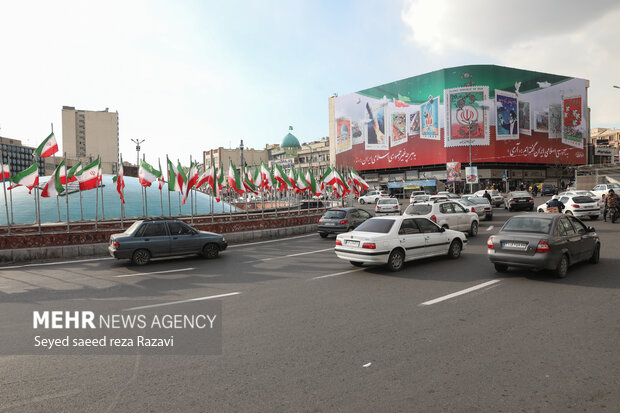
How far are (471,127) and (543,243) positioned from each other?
6794 cm

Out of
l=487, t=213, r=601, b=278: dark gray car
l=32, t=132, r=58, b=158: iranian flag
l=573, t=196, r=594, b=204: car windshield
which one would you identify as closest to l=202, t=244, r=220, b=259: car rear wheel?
l=32, t=132, r=58, b=158: iranian flag

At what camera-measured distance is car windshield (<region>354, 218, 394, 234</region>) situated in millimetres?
10029

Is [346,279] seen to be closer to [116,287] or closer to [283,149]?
[116,287]

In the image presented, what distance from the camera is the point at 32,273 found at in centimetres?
1105

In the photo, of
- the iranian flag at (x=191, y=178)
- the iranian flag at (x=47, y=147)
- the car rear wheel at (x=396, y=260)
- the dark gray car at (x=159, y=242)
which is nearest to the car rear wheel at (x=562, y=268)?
the car rear wheel at (x=396, y=260)

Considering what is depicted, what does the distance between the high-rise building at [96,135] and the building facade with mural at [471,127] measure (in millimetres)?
66552

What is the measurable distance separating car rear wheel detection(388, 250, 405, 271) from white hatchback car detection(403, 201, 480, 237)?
5.51 meters

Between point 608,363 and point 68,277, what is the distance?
11.4 meters

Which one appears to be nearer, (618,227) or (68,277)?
(68,277)

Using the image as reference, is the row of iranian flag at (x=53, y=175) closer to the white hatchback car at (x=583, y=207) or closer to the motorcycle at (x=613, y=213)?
the white hatchback car at (x=583, y=207)

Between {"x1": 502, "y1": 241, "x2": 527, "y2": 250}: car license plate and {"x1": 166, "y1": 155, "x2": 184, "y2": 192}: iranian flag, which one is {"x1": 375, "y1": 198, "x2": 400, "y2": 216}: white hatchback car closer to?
{"x1": 166, "y1": 155, "x2": 184, "y2": 192}: iranian flag

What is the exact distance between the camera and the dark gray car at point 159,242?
1184 centimetres

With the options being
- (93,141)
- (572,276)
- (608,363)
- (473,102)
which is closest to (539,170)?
(473,102)

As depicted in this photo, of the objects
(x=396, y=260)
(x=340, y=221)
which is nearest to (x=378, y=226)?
(x=396, y=260)
